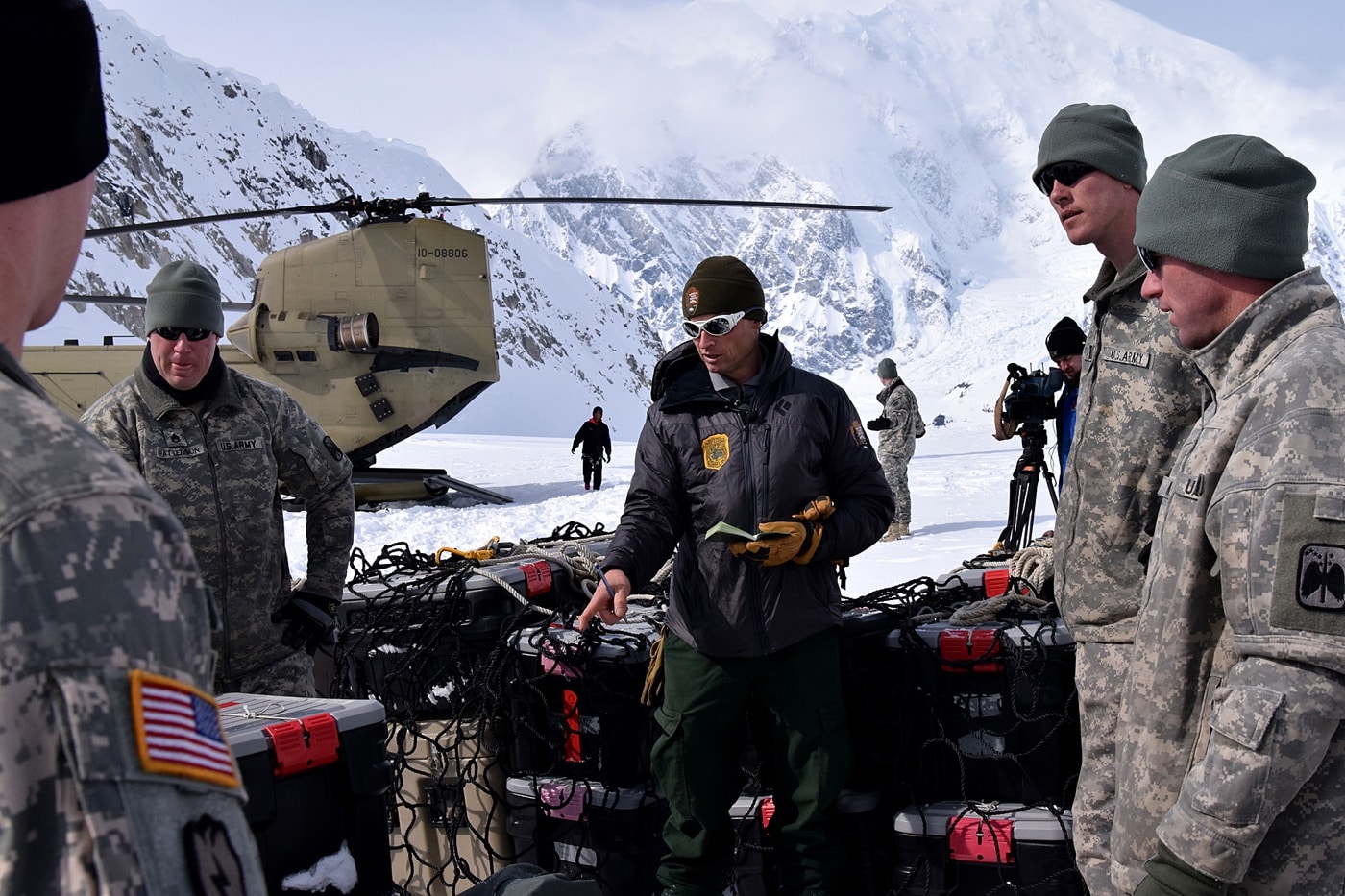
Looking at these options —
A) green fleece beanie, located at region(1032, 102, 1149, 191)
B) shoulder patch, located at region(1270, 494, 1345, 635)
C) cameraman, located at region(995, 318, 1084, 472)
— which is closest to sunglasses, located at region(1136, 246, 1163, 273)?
shoulder patch, located at region(1270, 494, 1345, 635)

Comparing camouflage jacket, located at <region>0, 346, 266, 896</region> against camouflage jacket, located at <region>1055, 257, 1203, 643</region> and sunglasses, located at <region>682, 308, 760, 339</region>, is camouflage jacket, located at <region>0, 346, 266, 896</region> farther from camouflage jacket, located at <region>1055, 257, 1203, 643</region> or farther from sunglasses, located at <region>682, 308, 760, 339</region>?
sunglasses, located at <region>682, 308, 760, 339</region>

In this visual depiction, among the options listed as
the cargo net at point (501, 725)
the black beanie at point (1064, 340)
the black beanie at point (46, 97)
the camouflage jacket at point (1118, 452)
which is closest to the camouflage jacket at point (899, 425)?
the black beanie at point (1064, 340)

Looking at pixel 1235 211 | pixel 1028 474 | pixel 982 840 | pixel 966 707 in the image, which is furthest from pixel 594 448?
pixel 1235 211

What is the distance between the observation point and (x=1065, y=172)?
2.69 m

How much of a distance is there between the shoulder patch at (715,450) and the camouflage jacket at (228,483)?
3.96ft

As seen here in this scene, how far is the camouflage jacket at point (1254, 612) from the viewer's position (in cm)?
151

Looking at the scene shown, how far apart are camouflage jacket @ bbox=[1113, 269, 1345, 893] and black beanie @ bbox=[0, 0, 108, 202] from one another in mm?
1536

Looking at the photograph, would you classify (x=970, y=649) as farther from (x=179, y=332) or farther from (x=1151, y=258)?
(x=179, y=332)

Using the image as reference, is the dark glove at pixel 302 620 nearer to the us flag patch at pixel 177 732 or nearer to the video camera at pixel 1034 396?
the us flag patch at pixel 177 732

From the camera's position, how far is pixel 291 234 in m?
75.2

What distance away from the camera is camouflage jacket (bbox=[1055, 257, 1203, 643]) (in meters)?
2.38

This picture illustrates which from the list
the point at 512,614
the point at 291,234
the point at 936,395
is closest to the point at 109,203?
the point at 291,234

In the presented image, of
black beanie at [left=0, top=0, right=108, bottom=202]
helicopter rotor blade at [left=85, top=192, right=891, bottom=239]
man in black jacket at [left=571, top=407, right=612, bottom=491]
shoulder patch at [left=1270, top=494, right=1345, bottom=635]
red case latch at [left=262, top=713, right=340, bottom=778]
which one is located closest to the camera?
black beanie at [left=0, top=0, right=108, bottom=202]

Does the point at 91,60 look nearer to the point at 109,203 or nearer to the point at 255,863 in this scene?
the point at 255,863
